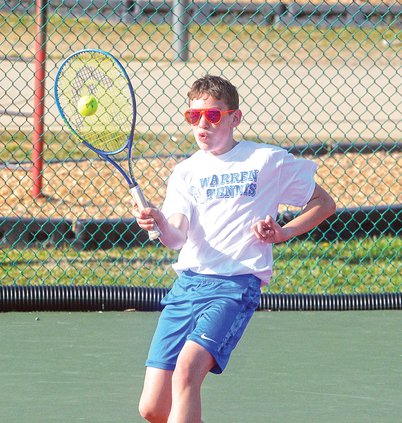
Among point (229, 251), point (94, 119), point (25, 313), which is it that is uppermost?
point (94, 119)

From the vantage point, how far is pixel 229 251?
4121mm

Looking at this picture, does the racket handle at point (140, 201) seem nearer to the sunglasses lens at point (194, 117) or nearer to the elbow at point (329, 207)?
the sunglasses lens at point (194, 117)

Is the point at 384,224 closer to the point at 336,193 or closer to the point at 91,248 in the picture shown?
the point at 336,193

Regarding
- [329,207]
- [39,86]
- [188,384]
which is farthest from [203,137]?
[39,86]

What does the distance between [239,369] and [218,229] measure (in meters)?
1.45

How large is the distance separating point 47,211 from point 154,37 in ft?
28.6

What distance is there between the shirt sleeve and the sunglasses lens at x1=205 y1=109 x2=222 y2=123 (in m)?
0.31

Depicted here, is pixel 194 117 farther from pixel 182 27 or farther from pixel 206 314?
pixel 182 27

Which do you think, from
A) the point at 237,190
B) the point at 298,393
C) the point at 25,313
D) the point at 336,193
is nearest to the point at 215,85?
the point at 237,190

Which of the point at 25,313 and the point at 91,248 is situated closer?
the point at 25,313

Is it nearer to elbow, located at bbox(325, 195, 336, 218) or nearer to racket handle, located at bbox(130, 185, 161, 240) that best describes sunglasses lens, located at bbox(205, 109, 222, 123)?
racket handle, located at bbox(130, 185, 161, 240)

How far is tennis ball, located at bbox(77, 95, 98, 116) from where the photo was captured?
15.0ft

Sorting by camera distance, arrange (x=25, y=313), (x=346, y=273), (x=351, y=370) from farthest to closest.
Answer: (x=346, y=273) < (x=25, y=313) < (x=351, y=370)

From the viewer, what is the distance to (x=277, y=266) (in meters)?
7.64
